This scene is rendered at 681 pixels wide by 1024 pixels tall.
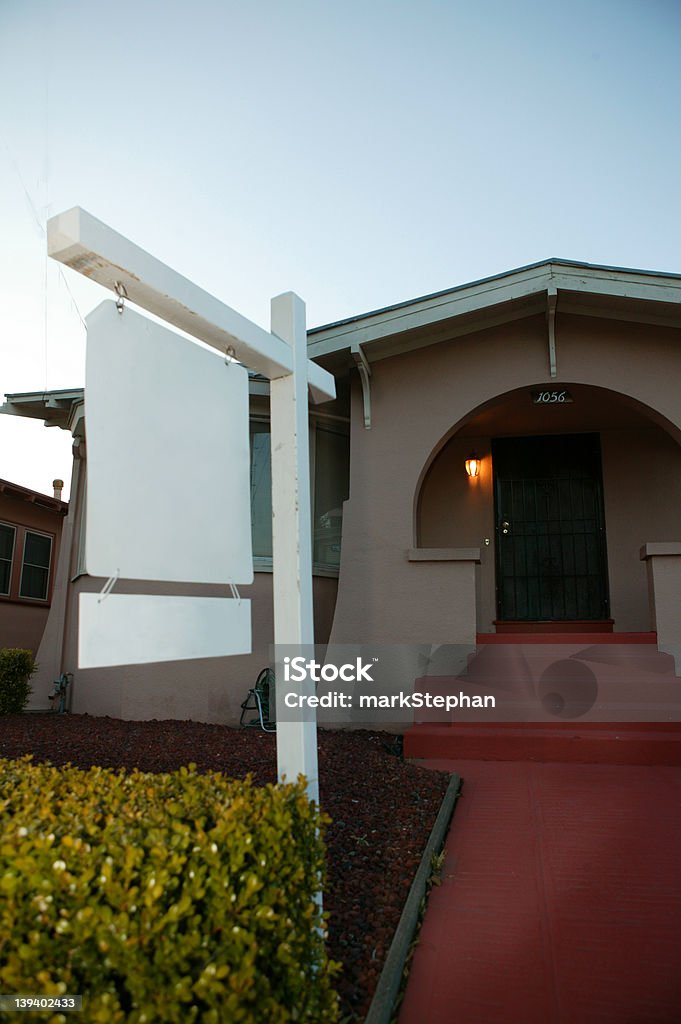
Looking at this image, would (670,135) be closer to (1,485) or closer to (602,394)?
(602,394)

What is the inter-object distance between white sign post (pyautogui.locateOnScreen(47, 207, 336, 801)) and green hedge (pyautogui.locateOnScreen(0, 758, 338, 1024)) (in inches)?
22.7

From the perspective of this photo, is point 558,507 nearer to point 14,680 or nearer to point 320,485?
point 320,485

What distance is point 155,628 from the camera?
97.0 inches

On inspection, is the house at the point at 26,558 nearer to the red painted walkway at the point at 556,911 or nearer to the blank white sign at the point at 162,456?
the red painted walkway at the point at 556,911

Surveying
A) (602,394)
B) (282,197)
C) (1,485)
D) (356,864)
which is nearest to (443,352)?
(602,394)

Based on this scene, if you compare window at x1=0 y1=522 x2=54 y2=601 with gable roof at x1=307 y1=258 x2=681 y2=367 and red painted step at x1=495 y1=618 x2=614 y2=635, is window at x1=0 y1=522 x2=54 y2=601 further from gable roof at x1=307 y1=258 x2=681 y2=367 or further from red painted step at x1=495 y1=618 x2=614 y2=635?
red painted step at x1=495 y1=618 x2=614 y2=635

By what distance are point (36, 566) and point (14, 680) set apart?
7.19 meters

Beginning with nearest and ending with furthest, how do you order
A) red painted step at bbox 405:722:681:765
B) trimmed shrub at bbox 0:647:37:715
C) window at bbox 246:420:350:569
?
1. red painted step at bbox 405:722:681:765
2. window at bbox 246:420:350:569
3. trimmed shrub at bbox 0:647:37:715

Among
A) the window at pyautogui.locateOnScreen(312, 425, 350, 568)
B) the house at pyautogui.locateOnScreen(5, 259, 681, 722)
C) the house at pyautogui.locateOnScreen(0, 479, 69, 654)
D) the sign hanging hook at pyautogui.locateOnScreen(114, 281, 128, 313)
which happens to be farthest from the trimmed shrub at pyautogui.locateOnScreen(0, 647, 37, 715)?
the sign hanging hook at pyautogui.locateOnScreen(114, 281, 128, 313)

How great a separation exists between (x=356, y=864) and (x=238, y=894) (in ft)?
6.30

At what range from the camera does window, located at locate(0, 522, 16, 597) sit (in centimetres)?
1417

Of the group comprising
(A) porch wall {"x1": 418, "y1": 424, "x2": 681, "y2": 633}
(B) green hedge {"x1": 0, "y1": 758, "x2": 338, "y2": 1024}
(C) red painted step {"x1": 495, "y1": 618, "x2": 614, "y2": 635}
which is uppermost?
(A) porch wall {"x1": 418, "y1": 424, "x2": 681, "y2": 633}

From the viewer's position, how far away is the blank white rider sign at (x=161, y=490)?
2328 mm

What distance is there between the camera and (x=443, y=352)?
303 inches
